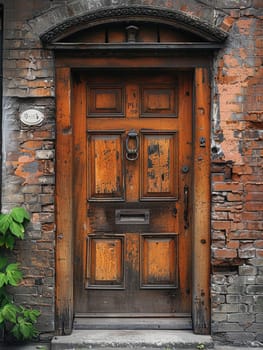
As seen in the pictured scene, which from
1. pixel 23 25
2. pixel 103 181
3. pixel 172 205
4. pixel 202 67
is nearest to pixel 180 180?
pixel 172 205

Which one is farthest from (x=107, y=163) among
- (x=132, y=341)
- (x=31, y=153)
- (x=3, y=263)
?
(x=132, y=341)

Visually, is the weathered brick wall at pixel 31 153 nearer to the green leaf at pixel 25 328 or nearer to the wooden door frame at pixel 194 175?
the wooden door frame at pixel 194 175

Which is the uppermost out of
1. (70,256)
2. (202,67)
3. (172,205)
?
(202,67)

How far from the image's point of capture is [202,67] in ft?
16.1

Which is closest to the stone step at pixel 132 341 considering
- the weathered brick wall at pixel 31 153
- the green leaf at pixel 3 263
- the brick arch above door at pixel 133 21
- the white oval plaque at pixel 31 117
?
the weathered brick wall at pixel 31 153

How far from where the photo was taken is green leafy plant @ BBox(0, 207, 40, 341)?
4.52 meters

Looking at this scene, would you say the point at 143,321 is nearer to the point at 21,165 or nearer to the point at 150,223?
the point at 150,223

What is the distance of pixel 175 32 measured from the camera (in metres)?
4.92

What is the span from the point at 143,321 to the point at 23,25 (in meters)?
2.95

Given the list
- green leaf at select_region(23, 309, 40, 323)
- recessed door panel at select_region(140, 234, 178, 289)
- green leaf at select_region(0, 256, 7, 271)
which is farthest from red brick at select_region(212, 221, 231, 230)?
green leaf at select_region(0, 256, 7, 271)

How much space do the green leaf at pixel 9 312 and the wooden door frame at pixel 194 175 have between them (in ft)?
1.66

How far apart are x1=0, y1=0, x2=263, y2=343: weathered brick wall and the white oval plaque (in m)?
0.04

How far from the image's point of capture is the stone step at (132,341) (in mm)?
4738

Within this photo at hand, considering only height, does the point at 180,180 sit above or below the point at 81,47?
below
